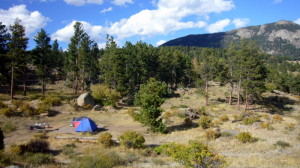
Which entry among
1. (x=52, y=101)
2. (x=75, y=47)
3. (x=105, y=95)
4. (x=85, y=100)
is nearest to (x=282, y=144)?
(x=85, y=100)

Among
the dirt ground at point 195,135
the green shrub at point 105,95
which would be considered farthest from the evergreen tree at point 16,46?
the green shrub at point 105,95

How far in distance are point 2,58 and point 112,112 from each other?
25.4 metres

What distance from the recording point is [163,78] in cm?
6575

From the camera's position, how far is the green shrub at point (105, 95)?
39709 mm

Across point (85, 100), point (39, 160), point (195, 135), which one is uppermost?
point (85, 100)

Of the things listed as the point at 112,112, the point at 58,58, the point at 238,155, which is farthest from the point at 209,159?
the point at 58,58

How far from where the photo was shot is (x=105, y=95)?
135 feet

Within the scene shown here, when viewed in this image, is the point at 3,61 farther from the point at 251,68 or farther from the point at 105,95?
the point at 251,68

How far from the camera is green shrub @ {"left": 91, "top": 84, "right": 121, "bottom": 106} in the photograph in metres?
39.7

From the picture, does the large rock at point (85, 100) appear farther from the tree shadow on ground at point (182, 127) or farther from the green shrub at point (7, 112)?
the tree shadow on ground at point (182, 127)

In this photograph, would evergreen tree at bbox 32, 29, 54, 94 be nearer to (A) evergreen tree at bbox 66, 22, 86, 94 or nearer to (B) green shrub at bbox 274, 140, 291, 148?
(A) evergreen tree at bbox 66, 22, 86, 94

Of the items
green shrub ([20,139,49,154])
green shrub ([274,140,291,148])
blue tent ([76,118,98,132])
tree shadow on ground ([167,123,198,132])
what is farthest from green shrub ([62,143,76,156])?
green shrub ([274,140,291,148])

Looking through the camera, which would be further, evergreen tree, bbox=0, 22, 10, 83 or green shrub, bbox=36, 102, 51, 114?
evergreen tree, bbox=0, 22, 10, 83

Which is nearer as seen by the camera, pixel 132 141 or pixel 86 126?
pixel 132 141
